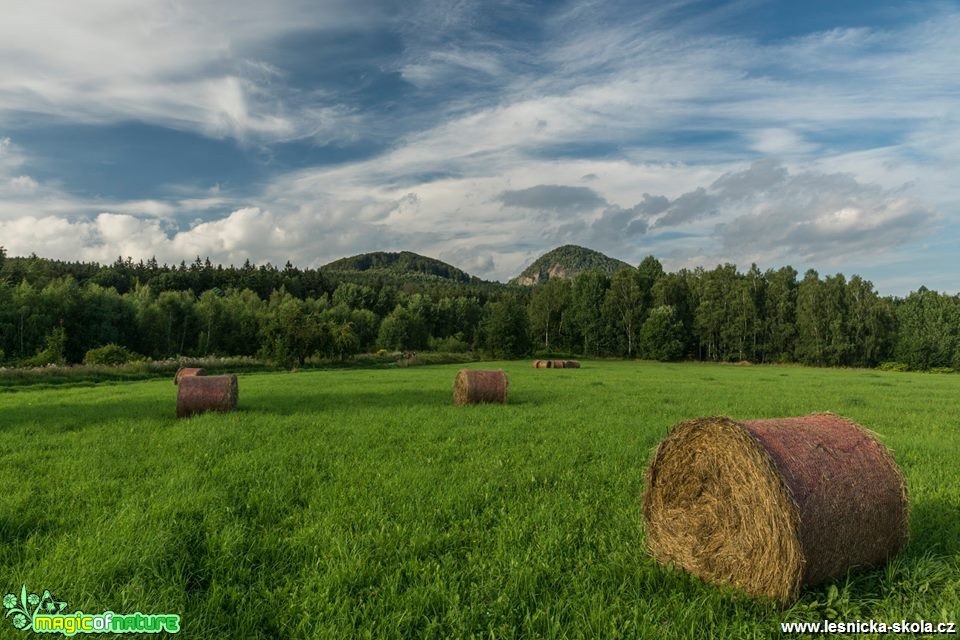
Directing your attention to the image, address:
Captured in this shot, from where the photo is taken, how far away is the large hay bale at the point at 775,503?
5.16 m

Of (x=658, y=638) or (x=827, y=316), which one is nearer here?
(x=658, y=638)

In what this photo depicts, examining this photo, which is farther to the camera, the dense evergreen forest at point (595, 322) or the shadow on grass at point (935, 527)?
the dense evergreen forest at point (595, 322)

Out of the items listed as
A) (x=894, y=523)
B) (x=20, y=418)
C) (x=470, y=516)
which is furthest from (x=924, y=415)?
(x=20, y=418)

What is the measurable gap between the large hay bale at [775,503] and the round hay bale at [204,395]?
1431 centimetres

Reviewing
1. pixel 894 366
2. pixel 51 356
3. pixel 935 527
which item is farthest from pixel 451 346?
pixel 935 527

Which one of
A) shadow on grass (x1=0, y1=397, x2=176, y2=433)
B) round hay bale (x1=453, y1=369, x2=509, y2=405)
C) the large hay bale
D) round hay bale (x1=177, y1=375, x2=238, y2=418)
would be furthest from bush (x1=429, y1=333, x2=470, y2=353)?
the large hay bale

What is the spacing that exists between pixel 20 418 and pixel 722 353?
87.1 m

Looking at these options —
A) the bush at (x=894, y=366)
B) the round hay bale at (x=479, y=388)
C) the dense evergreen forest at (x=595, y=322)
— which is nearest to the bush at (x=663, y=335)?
the dense evergreen forest at (x=595, y=322)

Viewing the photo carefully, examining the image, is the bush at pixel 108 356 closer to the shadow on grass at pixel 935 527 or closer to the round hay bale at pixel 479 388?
the round hay bale at pixel 479 388

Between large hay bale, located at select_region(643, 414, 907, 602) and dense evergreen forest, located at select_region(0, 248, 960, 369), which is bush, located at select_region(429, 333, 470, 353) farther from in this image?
large hay bale, located at select_region(643, 414, 907, 602)

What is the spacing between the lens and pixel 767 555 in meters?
5.17

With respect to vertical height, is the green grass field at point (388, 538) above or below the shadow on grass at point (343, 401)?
above

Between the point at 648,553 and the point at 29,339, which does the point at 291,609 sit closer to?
the point at 648,553

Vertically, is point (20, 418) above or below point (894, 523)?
below
